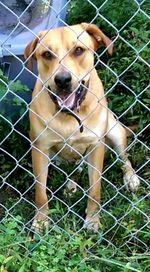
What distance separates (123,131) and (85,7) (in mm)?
1051

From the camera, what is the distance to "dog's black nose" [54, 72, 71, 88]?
3383 millimetres

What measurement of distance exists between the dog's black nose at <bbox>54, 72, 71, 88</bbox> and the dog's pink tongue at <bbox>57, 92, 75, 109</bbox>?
0.35 feet

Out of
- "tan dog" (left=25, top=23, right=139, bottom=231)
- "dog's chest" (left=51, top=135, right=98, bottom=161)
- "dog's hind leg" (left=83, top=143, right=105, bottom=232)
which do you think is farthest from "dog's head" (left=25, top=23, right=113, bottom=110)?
"dog's hind leg" (left=83, top=143, right=105, bottom=232)

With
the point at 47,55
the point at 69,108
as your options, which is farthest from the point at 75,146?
the point at 47,55

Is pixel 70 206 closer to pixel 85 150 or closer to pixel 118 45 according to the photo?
pixel 85 150

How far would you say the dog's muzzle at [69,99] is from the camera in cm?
350

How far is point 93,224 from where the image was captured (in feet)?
11.8

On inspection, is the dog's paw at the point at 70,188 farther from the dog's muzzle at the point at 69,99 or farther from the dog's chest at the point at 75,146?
the dog's muzzle at the point at 69,99

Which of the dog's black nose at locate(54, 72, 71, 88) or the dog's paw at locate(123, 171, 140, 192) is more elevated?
the dog's black nose at locate(54, 72, 71, 88)

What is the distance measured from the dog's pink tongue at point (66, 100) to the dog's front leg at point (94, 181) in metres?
0.35

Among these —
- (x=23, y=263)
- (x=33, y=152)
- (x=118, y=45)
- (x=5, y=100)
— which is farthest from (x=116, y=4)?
(x=23, y=263)

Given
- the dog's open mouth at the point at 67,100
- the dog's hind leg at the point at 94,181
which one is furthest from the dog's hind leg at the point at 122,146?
the dog's open mouth at the point at 67,100

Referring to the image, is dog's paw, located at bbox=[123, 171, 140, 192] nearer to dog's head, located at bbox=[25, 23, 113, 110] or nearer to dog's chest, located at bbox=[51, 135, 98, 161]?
dog's chest, located at bbox=[51, 135, 98, 161]

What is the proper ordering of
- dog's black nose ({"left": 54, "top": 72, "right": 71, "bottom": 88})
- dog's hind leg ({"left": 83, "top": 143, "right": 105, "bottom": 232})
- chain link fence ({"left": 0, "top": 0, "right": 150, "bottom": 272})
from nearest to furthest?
chain link fence ({"left": 0, "top": 0, "right": 150, "bottom": 272})
dog's black nose ({"left": 54, "top": 72, "right": 71, "bottom": 88})
dog's hind leg ({"left": 83, "top": 143, "right": 105, "bottom": 232})
